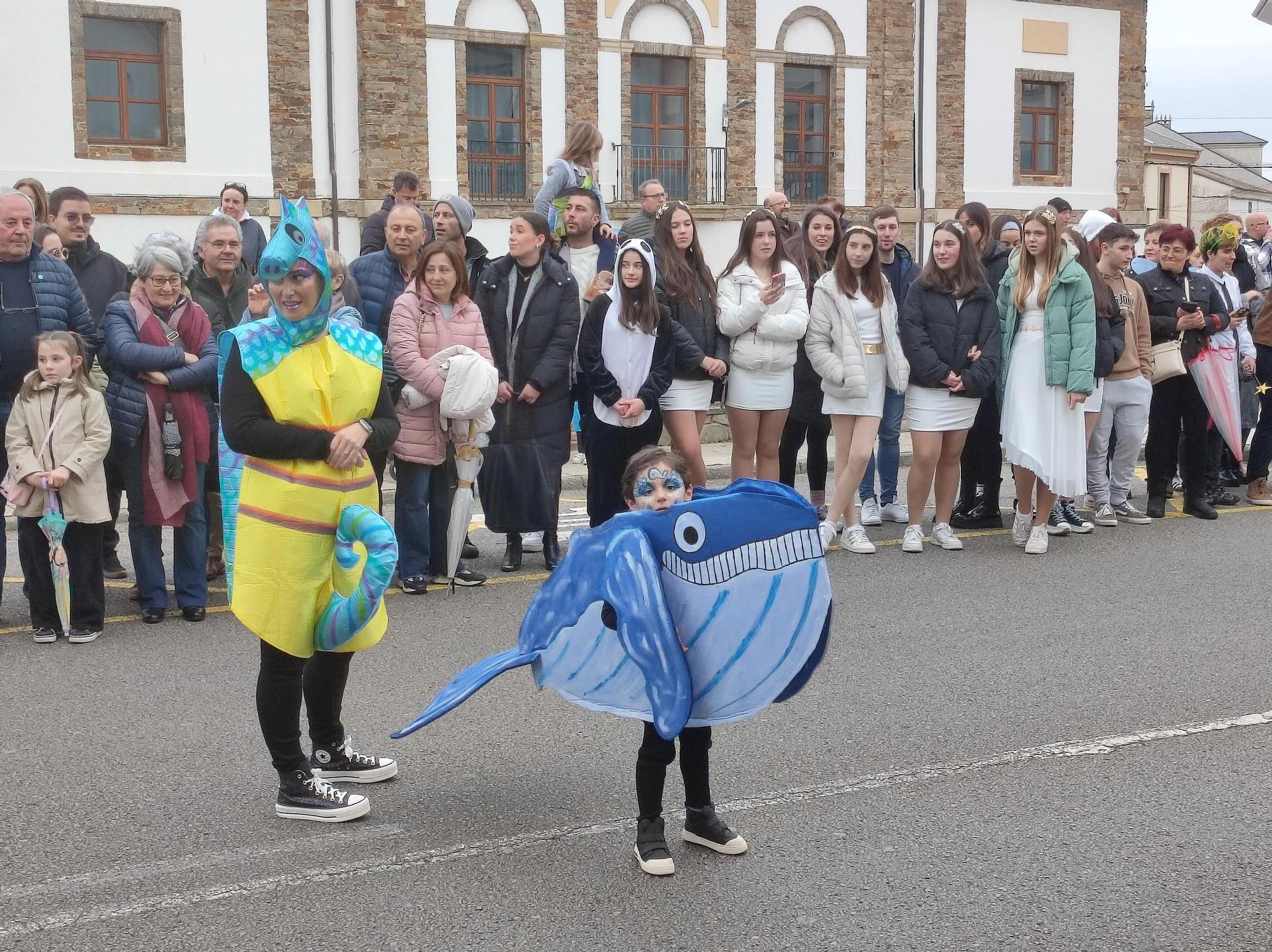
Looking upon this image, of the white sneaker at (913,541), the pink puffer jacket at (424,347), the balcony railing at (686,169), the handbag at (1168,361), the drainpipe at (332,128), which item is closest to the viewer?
the pink puffer jacket at (424,347)

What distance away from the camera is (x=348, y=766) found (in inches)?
203

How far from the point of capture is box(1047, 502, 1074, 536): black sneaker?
10.3 m

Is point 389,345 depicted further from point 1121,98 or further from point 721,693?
point 1121,98

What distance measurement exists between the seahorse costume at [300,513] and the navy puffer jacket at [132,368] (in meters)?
3.08

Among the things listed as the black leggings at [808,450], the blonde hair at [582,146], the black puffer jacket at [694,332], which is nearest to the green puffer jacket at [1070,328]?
the black leggings at [808,450]

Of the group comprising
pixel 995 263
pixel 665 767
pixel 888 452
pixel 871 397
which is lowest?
pixel 665 767

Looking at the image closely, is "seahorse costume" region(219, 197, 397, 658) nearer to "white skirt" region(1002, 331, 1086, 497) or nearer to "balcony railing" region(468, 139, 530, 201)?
"white skirt" region(1002, 331, 1086, 497)

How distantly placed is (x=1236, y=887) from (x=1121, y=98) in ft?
106

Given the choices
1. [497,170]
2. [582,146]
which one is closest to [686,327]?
[582,146]

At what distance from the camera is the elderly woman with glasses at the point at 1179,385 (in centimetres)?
1095

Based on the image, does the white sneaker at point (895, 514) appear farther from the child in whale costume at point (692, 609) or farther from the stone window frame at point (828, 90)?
the stone window frame at point (828, 90)

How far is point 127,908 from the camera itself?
4.12m

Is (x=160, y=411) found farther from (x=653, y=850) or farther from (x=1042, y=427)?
(x=1042, y=427)

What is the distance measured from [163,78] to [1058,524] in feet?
61.8
